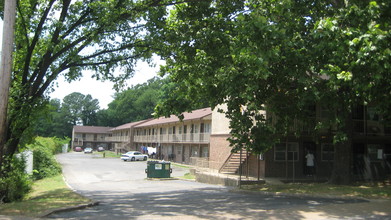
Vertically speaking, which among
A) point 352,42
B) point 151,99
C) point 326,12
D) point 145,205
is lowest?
point 145,205

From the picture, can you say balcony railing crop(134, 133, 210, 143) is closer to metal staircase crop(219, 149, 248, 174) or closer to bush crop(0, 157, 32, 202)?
metal staircase crop(219, 149, 248, 174)

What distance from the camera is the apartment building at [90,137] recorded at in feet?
314

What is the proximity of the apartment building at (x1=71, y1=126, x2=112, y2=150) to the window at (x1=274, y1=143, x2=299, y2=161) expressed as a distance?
78163mm

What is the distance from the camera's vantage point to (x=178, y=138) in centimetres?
4612

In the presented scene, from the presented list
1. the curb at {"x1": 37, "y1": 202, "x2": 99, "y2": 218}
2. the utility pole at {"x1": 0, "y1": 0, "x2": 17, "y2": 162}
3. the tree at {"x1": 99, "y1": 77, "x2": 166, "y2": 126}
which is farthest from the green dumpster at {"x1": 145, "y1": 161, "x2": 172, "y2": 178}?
the tree at {"x1": 99, "y1": 77, "x2": 166, "y2": 126}

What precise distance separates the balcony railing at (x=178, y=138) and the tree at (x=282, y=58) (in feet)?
74.4

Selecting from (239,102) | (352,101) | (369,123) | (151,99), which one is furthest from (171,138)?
(151,99)

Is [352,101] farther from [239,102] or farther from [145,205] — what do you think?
[145,205]

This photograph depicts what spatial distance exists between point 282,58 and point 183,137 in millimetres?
33575

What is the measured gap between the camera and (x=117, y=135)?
277 feet

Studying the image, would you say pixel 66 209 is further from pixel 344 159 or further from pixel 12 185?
pixel 344 159

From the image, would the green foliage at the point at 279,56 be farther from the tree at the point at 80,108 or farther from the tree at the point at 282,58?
the tree at the point at 80,108

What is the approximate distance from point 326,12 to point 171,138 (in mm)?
36489

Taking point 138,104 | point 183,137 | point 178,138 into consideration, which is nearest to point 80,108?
point 138,104
